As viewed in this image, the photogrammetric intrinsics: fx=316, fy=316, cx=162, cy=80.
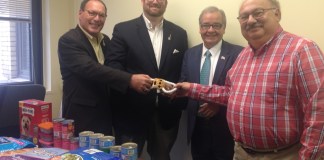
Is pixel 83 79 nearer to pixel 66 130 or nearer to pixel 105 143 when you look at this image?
pixel 66 130

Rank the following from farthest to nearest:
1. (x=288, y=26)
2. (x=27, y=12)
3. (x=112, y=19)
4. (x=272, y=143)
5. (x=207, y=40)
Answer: (x=27, y=12) < (x=112, y=19) < (x=207, y=40) < (x=288, y=26) < (x=272, y=143)

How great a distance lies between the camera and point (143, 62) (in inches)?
89.6

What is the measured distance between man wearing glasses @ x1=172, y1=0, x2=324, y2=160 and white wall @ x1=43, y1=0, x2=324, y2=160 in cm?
48

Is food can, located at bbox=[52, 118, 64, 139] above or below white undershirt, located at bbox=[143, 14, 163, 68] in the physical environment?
below

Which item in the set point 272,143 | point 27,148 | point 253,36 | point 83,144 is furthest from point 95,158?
point 253,36

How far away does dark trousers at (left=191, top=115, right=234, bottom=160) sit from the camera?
7.07 ft

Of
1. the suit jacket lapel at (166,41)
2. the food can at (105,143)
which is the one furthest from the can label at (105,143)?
the suit jacket lapel at (166,41)

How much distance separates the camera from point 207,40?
221 cm

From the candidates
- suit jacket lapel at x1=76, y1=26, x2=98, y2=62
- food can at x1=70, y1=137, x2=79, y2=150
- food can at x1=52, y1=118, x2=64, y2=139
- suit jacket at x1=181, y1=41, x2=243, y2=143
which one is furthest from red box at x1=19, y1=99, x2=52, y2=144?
suit jacket at x1=181, y1=41, x2=243, y2=143

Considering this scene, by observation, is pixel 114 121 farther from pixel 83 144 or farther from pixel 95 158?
pixel 95 158

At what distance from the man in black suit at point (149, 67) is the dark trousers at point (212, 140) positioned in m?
0.24

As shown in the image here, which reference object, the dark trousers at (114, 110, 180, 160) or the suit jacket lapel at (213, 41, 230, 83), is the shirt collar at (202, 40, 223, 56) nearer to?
the suit jacket lapel at (213, 41, 230, 83)

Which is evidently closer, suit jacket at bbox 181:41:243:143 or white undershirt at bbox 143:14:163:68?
suit jacket at bbox 181:41:243:143

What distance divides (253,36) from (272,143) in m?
0.54
